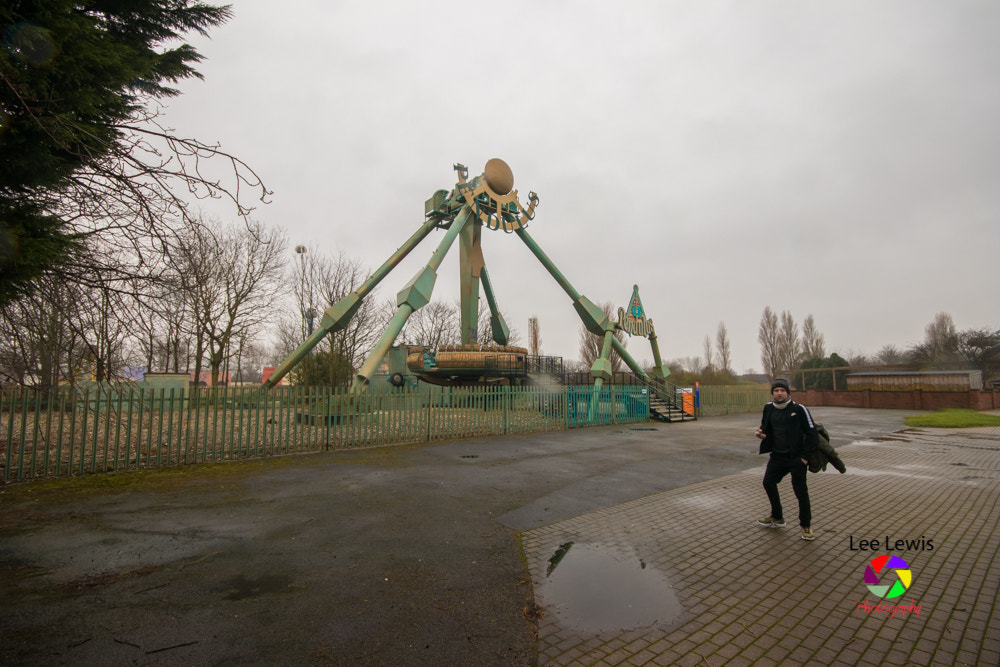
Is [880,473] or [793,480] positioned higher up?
[793,480]

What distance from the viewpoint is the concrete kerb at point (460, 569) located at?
119 inches

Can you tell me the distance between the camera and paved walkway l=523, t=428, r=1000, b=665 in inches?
119

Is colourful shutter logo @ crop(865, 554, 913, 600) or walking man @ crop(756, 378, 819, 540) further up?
walking man @ crop(756, 378, 819, 540)

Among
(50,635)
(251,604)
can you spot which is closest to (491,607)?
(251,604)

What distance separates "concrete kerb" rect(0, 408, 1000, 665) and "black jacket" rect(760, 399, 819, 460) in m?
0.99

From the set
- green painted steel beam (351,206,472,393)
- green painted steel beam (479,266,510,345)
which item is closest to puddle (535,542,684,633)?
green painted steel beam (351,206,472,393)

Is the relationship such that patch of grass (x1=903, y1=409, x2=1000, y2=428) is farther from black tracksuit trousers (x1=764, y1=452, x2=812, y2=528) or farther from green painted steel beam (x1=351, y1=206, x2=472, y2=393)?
green painted steel beam (x1=351, y1=206, x2=472, y2=393)

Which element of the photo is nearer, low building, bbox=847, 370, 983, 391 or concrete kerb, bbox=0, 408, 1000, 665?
concrete kerb, bbox=0, 408, 1000, 665

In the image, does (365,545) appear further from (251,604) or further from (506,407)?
(506,407)

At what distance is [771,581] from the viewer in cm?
408

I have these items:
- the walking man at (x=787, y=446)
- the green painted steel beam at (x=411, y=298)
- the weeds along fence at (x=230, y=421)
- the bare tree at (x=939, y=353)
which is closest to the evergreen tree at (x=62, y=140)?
the weeds along fence at (x=230, y=421)

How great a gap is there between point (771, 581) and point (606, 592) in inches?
59.6

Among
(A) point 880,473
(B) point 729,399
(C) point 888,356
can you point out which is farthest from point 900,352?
(A) point 880,473

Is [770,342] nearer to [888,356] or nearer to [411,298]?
[888,356]
